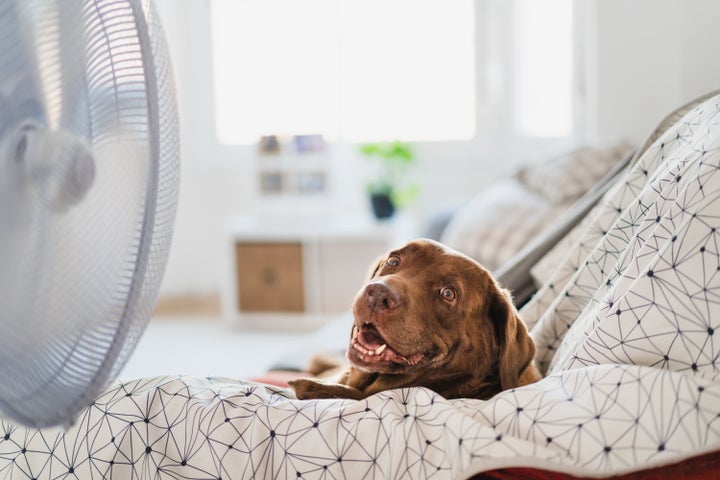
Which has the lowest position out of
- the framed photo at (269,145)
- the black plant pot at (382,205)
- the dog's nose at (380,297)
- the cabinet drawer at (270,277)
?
the cabinet drawer at (270,277)

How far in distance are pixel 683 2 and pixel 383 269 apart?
4.01ft

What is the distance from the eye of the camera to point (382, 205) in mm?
→ 4293

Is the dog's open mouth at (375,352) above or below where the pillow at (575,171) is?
below

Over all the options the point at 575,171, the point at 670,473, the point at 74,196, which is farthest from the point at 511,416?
the point at 575,171

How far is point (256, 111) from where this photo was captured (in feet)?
16.0

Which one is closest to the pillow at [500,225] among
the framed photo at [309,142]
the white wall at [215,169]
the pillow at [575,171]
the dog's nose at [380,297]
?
the pillow at [575,171]

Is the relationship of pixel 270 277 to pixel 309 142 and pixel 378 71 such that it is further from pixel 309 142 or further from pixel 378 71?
pixel 378 71

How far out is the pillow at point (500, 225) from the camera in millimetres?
2521

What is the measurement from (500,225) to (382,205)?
5.70ft

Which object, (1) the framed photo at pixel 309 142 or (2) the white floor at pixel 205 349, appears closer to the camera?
(2) the white floor at pixel 205 349

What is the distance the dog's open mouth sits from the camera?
3.87ft

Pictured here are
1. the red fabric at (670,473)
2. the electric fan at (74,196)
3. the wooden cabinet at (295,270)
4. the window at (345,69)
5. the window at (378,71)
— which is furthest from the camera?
the window at (345,69)

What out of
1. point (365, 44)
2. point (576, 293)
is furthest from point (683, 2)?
point (365, 44)

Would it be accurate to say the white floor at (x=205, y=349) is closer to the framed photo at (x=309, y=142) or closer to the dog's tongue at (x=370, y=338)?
the framed photo at (x=309, y=142)
